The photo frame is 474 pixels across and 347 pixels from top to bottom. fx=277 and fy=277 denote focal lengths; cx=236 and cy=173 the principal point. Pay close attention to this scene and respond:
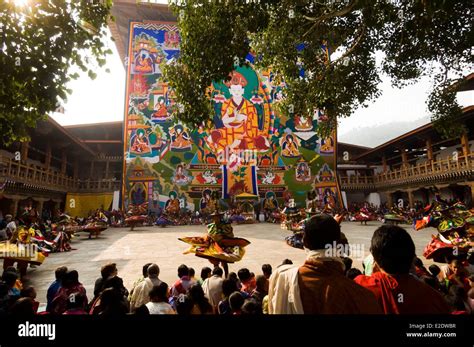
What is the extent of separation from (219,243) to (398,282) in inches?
193

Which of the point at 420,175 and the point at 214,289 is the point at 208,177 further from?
the point at 214,289

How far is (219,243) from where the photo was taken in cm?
618

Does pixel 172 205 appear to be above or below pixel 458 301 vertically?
above

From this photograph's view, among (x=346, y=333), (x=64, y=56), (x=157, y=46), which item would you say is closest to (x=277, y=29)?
(x=64, y=56)

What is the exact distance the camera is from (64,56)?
446 cm

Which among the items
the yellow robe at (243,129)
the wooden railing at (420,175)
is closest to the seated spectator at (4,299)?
the wooden railing at (420,175)

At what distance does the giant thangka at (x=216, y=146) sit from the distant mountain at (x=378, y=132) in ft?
494

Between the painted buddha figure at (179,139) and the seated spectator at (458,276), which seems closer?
the seated spectator at (458,276)

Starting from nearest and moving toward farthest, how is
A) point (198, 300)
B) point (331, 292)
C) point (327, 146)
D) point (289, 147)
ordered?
point (331, 292) → point (198, 300) → point (289, 147) → point (327, 146)

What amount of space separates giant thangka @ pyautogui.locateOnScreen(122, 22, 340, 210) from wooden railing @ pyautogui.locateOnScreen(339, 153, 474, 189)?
406 cm

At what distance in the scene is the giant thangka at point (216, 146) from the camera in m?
23.9

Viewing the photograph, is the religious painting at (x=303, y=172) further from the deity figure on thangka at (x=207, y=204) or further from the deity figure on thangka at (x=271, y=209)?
the deity figure on thangka at (x=207, y=204)

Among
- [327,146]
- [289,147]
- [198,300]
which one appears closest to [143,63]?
[289,147]

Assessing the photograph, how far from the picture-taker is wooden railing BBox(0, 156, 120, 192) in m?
14.0
